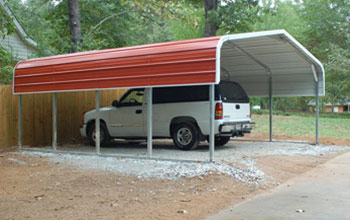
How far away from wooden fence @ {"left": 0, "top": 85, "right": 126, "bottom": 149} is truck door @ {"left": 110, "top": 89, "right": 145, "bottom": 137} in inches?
111

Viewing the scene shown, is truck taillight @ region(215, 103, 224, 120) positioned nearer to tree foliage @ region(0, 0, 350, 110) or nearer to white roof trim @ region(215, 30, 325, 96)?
white roof trim @ region(215, 30, 325, 96)

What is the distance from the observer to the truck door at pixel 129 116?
12363 mm

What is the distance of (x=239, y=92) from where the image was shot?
12.0m

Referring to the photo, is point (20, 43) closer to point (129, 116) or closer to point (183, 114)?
point (129, 116)

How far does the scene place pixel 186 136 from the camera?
37.9 ft

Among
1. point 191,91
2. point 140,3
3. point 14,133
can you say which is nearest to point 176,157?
point 191,91

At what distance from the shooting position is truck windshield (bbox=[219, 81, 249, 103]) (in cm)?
1117

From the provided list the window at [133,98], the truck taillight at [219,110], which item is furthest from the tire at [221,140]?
the window at [133,98]

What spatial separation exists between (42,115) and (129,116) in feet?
11.6

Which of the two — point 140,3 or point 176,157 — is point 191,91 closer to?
point 176,157

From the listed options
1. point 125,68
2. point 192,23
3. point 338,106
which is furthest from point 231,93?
point 338,106

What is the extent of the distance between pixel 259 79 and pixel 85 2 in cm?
1077

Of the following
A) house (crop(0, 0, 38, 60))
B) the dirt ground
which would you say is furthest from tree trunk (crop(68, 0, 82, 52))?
Answer: the dirt ground

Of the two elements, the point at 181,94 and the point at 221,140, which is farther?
the point at 221,140
